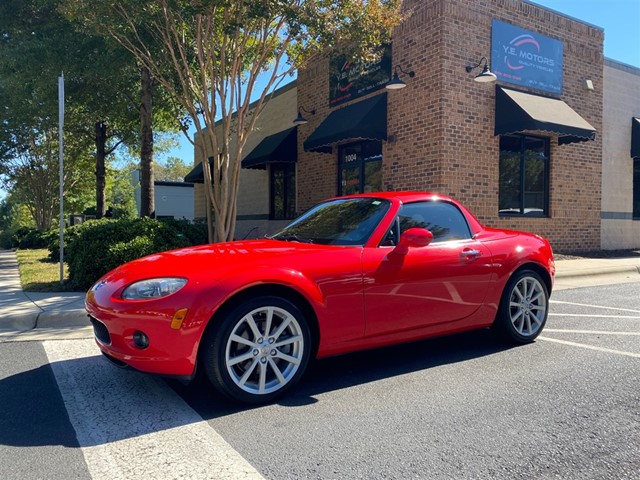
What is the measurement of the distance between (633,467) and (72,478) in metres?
2.86

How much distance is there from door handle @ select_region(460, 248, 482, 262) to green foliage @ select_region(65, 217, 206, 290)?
538cm

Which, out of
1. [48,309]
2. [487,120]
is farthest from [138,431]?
[487,120]

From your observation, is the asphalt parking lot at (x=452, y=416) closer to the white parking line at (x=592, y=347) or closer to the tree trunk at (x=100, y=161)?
the white parking line at (x=592, y=347)

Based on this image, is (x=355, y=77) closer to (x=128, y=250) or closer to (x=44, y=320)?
(x=128, y=250)

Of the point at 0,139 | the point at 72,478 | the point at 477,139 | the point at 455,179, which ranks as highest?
the point at 0,139

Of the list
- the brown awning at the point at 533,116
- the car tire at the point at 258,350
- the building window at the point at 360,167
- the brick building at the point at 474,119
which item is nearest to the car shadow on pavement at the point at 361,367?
the car tire at the point at 258,350

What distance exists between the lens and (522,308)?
4855 mm

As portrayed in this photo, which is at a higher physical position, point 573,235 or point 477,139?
point 477,139

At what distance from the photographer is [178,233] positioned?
29.3ft

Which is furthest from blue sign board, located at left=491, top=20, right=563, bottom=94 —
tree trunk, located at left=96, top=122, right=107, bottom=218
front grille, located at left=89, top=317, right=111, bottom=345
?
tree trunk, located at left=96, top=122, right=107, bottom=218

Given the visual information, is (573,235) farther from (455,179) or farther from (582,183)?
(455,179)

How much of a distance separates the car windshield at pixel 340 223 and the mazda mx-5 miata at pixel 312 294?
1cm

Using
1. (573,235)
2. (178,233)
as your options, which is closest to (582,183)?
(573,235)

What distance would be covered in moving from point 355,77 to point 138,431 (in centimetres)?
1242
